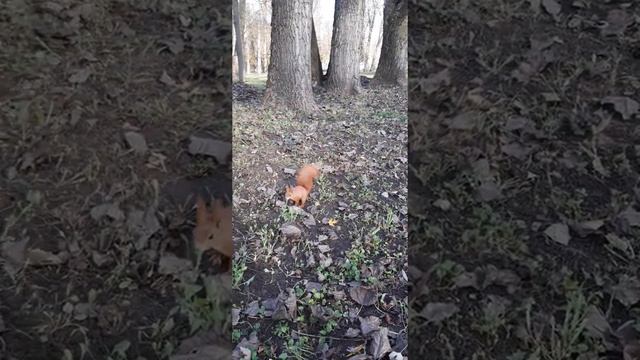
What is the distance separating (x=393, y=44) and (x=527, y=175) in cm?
872

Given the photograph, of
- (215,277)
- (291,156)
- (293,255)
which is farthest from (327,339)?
(291,156)

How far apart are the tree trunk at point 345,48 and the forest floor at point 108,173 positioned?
7723mm

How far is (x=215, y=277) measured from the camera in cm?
109

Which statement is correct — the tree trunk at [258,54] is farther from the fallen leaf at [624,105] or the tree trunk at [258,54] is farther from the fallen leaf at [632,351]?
the fallen leaf at [632,351]

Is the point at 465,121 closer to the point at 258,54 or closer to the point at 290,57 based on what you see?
the point at 290,57

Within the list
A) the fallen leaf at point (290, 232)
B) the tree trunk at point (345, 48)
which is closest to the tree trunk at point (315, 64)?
the tree trunk at point (345, 48)

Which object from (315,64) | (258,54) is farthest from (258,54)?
(315,64)

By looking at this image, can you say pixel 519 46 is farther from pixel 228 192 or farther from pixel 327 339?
pixel 327 339

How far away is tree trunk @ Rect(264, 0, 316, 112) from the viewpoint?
6.47 meters

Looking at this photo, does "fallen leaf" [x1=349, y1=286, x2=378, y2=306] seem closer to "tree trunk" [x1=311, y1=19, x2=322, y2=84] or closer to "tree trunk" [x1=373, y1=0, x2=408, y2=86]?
"tree trunk" [x1=311, y1=19, x2=322, y2=84]

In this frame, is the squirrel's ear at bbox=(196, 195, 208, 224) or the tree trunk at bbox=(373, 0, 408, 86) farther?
the tree trunk at bbox=(373, 0, 408, 86)

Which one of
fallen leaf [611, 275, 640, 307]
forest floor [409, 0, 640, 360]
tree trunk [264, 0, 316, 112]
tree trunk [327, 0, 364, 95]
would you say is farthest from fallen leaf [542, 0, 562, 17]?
tree trunk [327, 0, 364, 95]

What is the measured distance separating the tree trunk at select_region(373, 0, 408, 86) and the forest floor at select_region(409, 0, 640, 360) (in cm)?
853

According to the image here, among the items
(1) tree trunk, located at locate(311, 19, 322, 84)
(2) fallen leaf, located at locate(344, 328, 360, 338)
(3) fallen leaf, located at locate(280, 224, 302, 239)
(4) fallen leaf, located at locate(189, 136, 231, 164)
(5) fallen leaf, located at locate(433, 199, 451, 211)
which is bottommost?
(2) fallen leaf, located at locate(344, 328, 360, 338)
